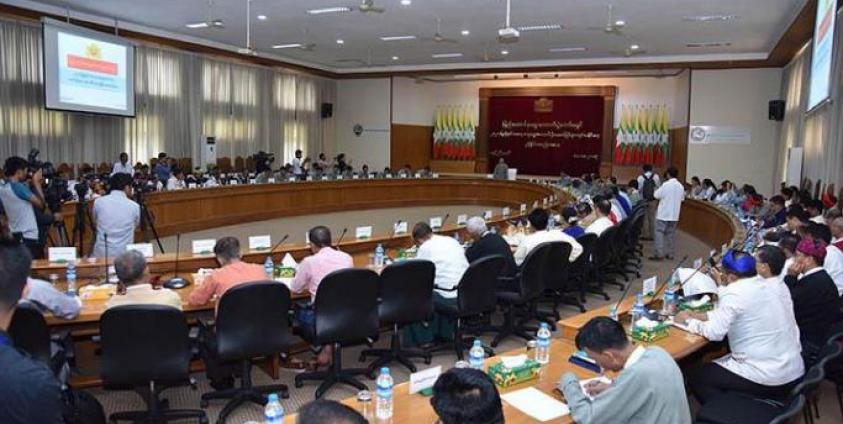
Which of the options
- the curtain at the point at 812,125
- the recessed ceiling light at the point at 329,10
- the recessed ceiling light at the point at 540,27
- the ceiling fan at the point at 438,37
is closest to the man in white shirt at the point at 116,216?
the recessed ceiling light at the point at 329,10

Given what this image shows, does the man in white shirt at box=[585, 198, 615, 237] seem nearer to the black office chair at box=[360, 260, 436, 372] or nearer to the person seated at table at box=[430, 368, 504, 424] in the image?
the black office chair at box=[360, 260, 436, 372]

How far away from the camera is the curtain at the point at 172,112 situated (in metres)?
10.9

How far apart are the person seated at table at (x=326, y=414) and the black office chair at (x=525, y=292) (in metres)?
3.68

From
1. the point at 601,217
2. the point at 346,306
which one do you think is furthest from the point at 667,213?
the point at 346,306

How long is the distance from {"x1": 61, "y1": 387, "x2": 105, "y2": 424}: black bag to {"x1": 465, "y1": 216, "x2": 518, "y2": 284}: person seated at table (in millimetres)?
2986

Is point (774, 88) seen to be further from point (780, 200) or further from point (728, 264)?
point (728, 264)

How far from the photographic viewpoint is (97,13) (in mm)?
10961

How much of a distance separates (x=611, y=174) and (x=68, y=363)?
1718 cm

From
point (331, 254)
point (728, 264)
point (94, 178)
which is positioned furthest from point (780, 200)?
point (94, 178)

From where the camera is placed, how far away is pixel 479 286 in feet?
14.9

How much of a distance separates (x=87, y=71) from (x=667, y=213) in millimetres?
9848

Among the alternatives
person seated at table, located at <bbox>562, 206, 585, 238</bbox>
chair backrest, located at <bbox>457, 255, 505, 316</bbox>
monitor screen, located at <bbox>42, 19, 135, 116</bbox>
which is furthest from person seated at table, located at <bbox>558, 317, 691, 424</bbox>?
monitor screen, located at <bbox>42, 19, 135, 116</bbox>

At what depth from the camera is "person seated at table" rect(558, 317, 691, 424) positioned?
222 cm

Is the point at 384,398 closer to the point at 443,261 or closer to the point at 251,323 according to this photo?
the point at 251,323
